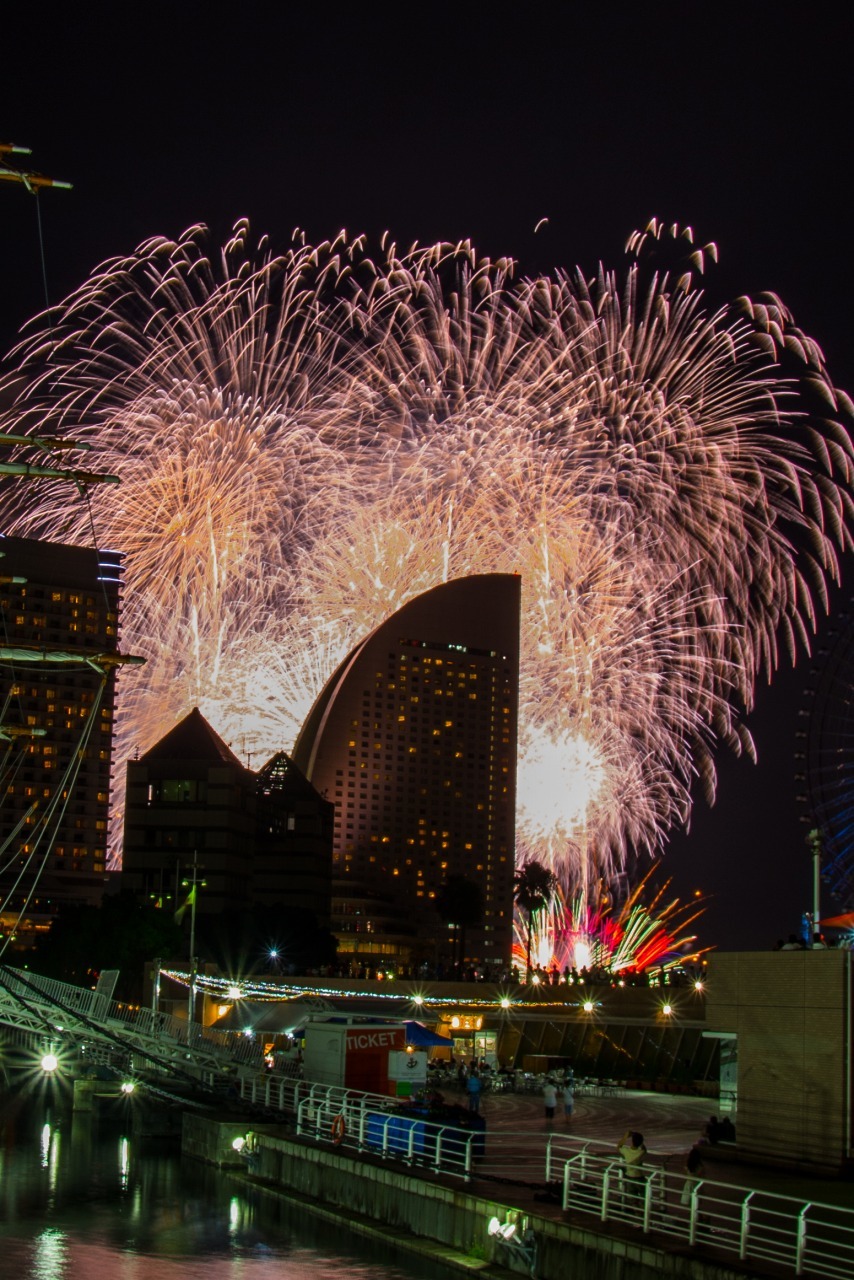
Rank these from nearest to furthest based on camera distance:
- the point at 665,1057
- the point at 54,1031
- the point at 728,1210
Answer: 1. the point at 728,1210
2. the point at 54,1031
3. the point at 665,1057

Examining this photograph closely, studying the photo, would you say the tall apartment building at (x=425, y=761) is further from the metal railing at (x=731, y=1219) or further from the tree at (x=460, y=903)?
the metal railing at (x=731, y=1219)

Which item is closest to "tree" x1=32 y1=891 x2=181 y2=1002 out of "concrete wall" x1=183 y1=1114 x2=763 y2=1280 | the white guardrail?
the white guardrail

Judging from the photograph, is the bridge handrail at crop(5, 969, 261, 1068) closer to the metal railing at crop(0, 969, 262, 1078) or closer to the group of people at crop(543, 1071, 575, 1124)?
the metal railing at crop(0, 969, 262, 1078)

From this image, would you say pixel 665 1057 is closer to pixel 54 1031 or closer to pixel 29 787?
pixel 54 1031

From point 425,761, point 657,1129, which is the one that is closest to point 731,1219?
point 657,1129

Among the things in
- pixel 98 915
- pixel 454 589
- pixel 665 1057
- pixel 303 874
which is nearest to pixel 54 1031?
pixel 665 1057

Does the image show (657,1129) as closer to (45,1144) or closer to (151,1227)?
(45,1144)
